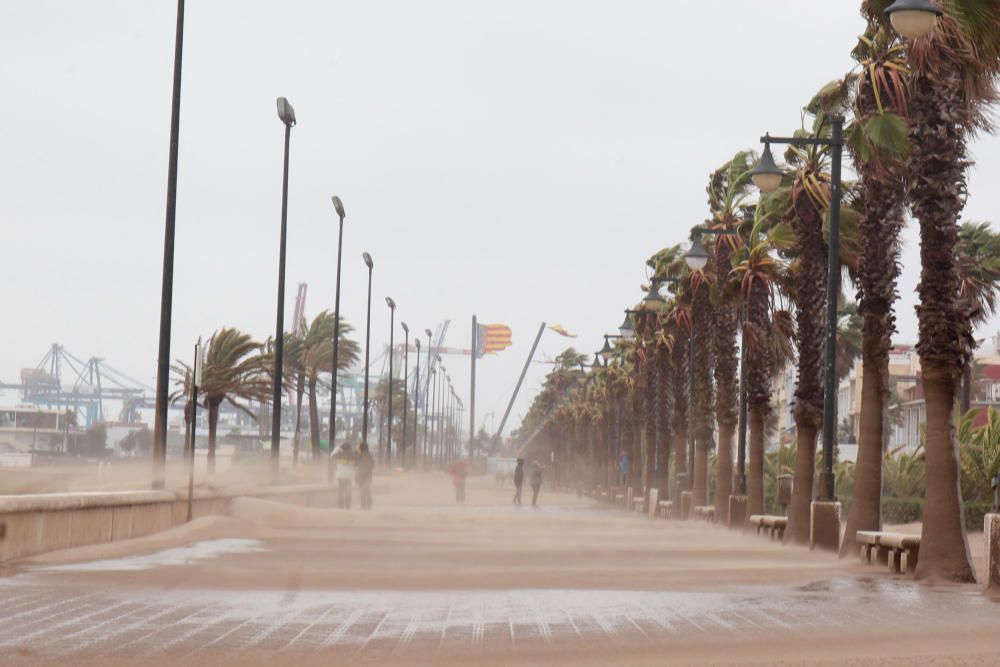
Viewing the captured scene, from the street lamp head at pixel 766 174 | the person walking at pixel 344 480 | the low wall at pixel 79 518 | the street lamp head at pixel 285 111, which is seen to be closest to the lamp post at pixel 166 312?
the low wall at pixel 79 518

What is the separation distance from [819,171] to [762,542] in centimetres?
687

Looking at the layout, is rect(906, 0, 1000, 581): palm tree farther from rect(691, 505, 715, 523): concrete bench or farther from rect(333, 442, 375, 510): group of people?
rect(333, 442, 375, 510): group of people

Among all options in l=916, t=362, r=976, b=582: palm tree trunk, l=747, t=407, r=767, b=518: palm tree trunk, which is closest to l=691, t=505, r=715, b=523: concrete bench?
l=747, t=407, r=767, b=518: palm tree trunk

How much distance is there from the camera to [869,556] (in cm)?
2153

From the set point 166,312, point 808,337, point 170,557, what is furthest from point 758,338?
point 170,557

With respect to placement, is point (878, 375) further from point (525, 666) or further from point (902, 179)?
point (525, 666)

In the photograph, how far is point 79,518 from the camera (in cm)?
1945

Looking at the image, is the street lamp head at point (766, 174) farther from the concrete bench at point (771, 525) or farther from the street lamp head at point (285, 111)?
the street lamp head at point (285, 111)

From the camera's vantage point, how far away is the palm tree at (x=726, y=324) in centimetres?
4016

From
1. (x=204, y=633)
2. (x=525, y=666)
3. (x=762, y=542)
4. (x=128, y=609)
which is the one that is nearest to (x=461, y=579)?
(x=128, y=609)

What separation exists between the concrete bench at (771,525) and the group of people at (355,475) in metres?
14.9

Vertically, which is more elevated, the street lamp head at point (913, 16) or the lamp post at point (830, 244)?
the street lamp head at point (913, 16)

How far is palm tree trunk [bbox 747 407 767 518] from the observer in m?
35.5

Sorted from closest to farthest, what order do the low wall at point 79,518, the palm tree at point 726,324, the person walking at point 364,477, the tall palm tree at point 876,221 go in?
the low wall at point 79,518, the tall palm tree at point 876,221, the palm tree at point 726,324, the person walking at point 364,477
